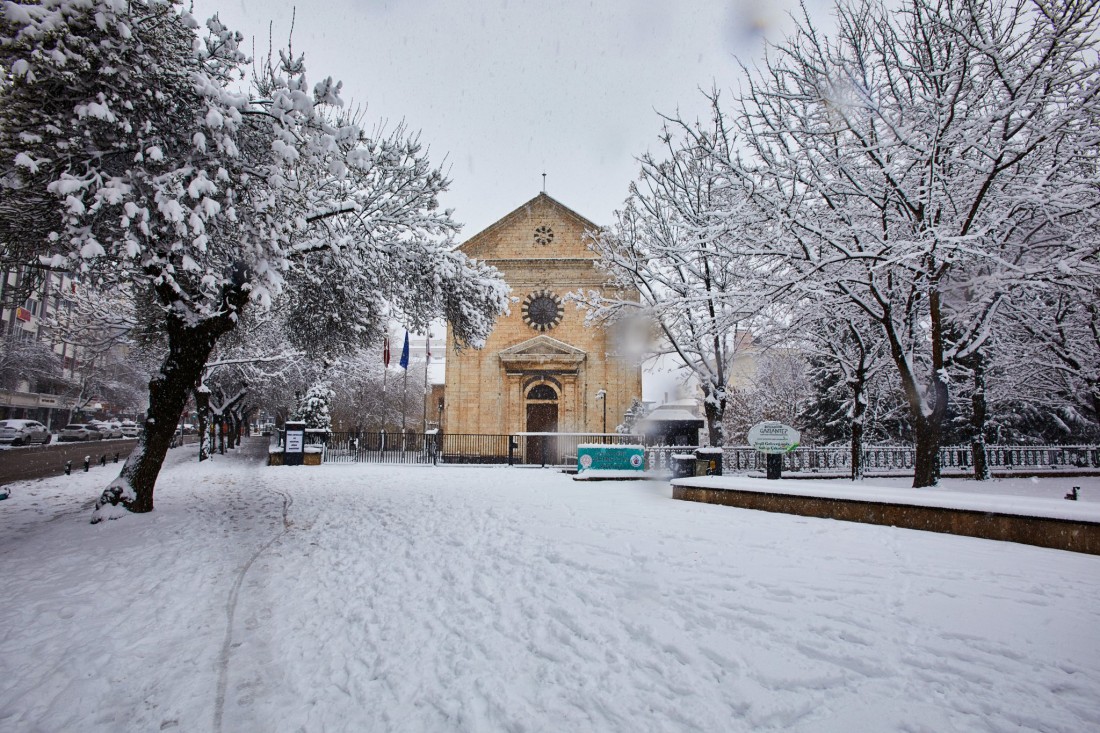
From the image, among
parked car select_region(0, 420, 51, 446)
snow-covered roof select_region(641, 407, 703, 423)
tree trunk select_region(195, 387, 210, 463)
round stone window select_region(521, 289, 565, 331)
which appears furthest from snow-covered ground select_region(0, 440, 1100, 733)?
parked car select_region(0, 420, 51, 446)

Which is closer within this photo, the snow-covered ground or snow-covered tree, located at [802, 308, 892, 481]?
the snow-covered ground

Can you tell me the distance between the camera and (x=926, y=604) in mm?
3848

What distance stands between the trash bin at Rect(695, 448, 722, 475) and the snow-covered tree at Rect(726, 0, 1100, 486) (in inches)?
179

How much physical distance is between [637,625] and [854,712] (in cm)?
148

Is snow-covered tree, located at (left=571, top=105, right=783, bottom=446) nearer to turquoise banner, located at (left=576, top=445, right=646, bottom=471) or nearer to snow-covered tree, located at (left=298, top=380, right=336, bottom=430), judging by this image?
turquoise banner, located at (left=576, top=445, right=646, bottom=471)

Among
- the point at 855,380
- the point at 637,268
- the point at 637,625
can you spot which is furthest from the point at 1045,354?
the point at 637,625

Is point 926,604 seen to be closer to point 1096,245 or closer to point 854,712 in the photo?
point 854,712

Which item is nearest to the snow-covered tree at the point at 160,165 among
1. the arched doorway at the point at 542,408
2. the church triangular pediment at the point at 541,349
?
the church triangular pediment at the point at 541,349

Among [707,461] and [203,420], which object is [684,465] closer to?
[707,461]

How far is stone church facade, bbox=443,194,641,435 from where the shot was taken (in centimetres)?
2695

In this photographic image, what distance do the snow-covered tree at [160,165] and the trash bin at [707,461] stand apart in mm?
9579

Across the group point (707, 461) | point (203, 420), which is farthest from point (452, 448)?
point (707, 461)

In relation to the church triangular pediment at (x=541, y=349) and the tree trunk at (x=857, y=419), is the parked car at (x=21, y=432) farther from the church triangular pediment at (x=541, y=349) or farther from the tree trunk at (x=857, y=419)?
the tree trunk at (x=857, y=419)

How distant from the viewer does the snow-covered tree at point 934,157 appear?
8055 millimetres
